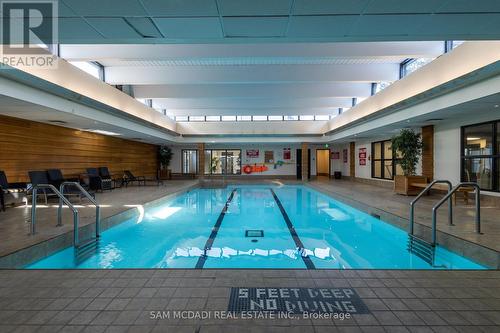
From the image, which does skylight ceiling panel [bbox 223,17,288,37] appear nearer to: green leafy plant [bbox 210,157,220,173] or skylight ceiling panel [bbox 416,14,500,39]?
skylight ceiling panel [bbox 416,14,500,39]

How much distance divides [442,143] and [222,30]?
8049mm

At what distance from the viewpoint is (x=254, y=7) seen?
8.09 feet

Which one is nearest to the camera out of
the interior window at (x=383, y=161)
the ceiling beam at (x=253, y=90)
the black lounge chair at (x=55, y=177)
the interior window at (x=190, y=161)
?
the black lounge chair at (x=55, y=177)

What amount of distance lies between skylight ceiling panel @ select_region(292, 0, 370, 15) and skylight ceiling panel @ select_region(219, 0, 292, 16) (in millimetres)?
111

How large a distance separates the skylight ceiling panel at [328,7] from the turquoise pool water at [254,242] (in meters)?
3.13

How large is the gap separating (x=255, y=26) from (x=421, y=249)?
12.6 ft

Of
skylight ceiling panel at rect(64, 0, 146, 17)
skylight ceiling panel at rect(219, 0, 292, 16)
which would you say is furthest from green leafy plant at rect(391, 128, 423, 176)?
skylight ceiling panel at rect(64, 0, 146, 17)

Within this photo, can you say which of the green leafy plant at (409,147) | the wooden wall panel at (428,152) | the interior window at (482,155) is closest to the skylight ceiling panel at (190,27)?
the interior window at (482,155)

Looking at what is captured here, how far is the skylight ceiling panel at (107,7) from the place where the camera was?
2393mm

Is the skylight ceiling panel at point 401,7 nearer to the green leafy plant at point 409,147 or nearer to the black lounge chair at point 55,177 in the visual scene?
the green leafy plant at point 409,147

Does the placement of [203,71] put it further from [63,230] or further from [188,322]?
[188,322]

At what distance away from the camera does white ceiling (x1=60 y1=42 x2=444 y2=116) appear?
236 inches

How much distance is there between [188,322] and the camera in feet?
6.08

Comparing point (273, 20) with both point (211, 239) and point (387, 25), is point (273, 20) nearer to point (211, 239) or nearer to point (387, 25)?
point (387, 25)
